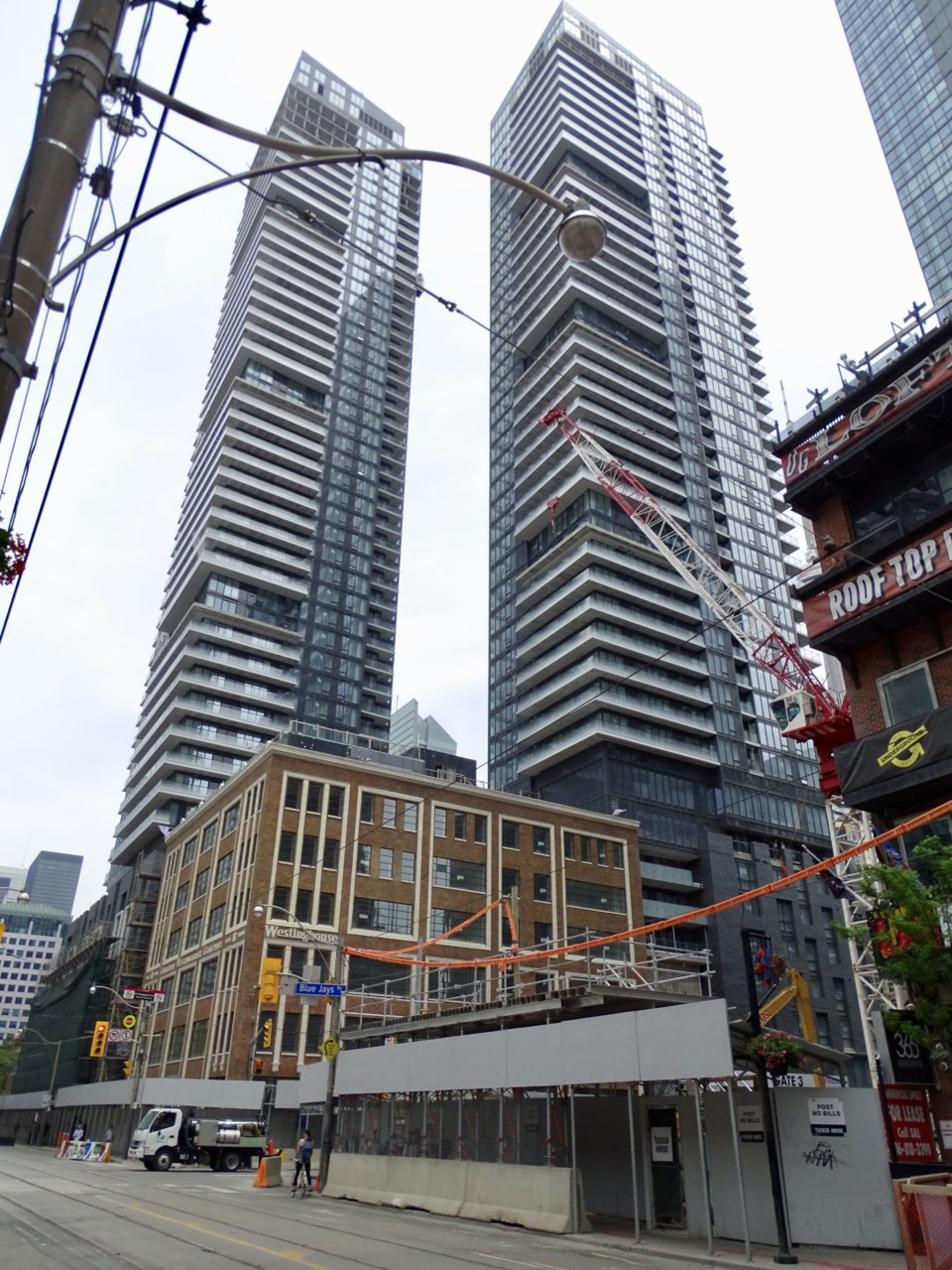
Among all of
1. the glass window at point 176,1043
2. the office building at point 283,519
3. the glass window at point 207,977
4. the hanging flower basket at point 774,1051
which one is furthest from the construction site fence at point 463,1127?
the office building at point 283,519

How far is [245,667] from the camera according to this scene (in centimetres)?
11362

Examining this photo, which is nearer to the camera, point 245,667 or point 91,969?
point 91,969

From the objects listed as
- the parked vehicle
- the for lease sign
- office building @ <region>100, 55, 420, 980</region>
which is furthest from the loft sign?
office building @ <region>100, 55, 420, 980</region>

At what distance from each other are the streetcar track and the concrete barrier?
48 centimetres

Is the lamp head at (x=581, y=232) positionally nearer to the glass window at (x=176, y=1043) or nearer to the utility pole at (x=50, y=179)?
the utility pole at (x=50, y=179)

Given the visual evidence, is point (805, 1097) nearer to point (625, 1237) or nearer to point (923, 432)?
point (625, 1237)

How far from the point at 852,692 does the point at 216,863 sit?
49862 mm

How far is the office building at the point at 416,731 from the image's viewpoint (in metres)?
172

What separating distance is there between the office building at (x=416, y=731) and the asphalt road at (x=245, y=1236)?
133 meters

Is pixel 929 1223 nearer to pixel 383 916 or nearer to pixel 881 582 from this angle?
pixel 881 582

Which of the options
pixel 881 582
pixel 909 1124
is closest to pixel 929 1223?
pixel 909 1124

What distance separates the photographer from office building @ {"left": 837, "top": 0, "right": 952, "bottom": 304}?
139 m

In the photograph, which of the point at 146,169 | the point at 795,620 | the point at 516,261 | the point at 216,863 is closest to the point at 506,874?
the point at 216,863

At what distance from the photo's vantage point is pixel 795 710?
5044 centimetres
